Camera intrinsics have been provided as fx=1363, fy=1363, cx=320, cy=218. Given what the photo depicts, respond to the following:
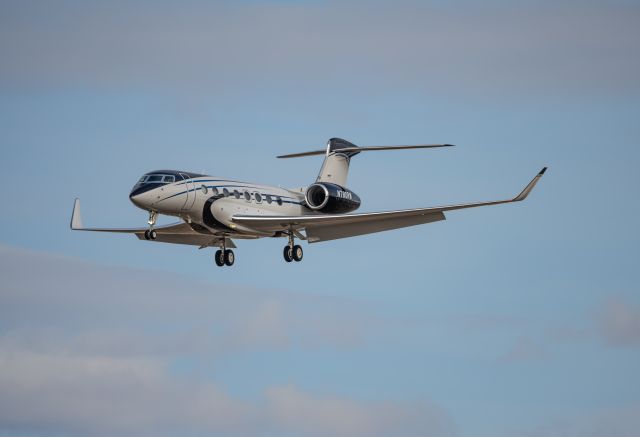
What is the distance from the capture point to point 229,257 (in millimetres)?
52688

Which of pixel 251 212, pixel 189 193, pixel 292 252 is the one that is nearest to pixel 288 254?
pixel 292 252

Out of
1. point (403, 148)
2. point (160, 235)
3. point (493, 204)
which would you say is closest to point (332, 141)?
point (403, 148)

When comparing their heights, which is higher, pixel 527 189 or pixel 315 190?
pixel 315 190

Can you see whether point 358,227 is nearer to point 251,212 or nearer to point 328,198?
point 328,198

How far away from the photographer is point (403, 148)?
177 ft

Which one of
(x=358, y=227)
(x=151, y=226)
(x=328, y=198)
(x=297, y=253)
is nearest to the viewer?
(x=151, y=226)

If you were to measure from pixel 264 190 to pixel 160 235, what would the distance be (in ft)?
18.5

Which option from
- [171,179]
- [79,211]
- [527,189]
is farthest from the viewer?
[79,211]

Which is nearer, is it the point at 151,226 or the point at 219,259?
the point at 151,226

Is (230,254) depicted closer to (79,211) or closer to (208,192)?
(208,192)

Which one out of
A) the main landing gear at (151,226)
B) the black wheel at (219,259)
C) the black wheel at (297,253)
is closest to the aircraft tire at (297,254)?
the black wheel at (297,253)

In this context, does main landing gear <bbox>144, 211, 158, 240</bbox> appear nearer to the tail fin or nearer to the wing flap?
the wing flap

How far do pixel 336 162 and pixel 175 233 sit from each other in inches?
288

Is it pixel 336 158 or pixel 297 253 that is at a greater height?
pixel 336 158
